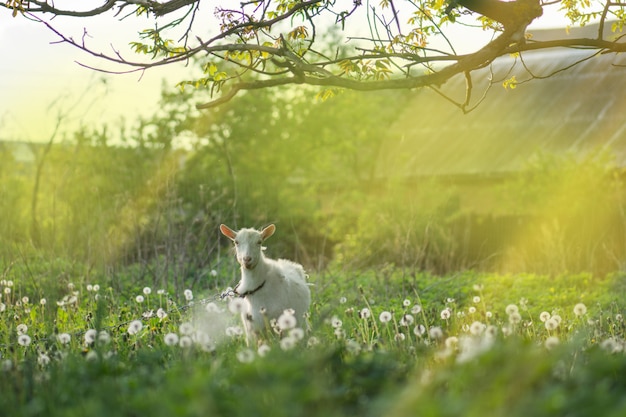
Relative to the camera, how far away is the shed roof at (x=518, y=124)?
1089 inches

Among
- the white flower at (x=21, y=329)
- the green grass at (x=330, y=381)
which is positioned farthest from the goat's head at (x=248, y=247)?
the white flower at (x=21, y=329)

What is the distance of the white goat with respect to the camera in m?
8.37

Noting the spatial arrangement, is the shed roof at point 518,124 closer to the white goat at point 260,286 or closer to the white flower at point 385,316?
the white goat at point 260,286

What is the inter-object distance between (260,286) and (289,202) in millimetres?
16760

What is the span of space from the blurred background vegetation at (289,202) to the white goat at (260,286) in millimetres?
3790

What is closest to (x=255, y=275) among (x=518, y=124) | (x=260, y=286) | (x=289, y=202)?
(x=260, y=286)

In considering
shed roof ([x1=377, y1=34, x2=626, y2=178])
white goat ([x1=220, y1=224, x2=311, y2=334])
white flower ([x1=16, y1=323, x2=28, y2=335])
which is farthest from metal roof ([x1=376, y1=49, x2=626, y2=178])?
white flower ([x1=16, y1=323, x2=28, y2=335])

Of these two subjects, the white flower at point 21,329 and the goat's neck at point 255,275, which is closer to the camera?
the white flower at point 21,329

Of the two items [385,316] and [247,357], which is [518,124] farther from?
[247,357]

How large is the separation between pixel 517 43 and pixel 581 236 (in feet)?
40.4

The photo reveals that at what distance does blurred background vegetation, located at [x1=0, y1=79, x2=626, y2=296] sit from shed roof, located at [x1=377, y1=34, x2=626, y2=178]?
1.01 m

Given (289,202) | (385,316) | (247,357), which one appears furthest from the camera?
(289,202)

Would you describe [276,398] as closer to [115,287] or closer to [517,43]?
[517,43]

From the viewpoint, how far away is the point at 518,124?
1185 inches
